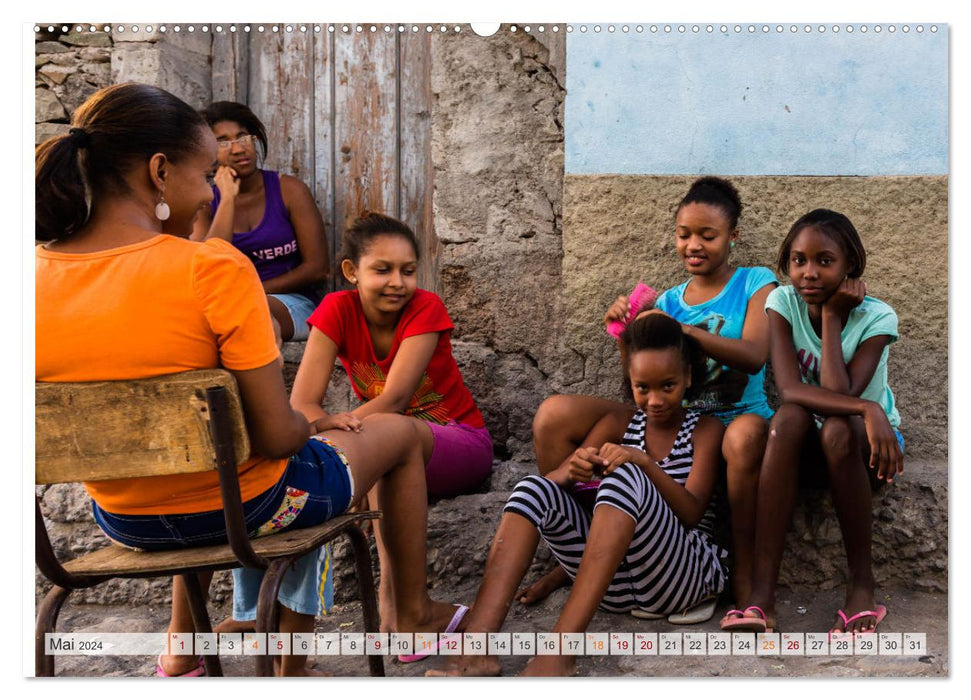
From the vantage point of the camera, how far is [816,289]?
9.39 feet

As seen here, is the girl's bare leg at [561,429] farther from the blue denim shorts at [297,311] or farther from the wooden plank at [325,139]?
the wooden plank at [325,139]

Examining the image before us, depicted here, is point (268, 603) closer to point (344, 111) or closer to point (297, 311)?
point (297, 311)

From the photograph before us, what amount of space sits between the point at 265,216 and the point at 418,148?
687 mm

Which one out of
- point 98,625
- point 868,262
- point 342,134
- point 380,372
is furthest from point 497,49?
point 98,625

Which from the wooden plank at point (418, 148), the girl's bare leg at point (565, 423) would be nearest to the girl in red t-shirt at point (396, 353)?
the girl's bare leg at point (565, 423)

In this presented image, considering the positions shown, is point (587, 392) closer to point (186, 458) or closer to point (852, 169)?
point (852, 169)

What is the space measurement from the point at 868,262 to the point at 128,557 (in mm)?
2458

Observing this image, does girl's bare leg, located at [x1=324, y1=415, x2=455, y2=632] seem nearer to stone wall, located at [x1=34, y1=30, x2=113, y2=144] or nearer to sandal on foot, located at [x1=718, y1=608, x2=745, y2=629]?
sandal on foot, located at [x1=718, y1=608, x2=745, y2=629]

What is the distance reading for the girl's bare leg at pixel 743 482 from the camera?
277 centimetres

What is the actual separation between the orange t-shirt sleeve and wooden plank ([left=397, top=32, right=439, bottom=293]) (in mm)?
2066

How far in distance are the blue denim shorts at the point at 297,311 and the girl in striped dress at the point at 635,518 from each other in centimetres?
130

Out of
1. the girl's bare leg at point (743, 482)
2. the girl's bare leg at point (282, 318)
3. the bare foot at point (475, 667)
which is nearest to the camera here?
the bare foot at point (475, 667)

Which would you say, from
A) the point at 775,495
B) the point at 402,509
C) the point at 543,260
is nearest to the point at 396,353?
the point at 402,509

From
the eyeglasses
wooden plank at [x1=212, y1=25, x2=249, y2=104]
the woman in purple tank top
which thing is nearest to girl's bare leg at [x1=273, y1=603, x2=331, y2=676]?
the woman in purple tank top
